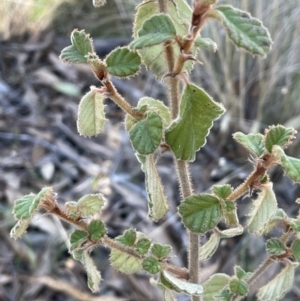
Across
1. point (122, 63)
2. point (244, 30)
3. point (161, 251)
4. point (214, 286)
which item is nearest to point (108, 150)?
point (214, 286)

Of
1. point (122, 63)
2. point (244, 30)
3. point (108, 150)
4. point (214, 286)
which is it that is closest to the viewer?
point (244, 30)

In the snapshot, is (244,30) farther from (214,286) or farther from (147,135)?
(214,286)

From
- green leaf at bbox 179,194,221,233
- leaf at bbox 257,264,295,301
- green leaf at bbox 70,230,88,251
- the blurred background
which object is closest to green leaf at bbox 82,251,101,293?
green leaf at bbox 70,230,88,251

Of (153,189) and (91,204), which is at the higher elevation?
(153,189)

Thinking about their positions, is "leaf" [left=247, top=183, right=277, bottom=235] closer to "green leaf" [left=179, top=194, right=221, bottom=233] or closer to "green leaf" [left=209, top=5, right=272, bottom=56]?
"green leaf" [left=179, top=194, right=221, bottom=233]

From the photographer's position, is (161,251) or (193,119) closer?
(193,119)

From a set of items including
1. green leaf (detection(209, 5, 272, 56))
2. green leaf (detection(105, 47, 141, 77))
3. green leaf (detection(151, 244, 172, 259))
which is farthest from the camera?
green leaf (detection(151, 244, 172, 259))

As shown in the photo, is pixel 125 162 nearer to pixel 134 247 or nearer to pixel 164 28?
pixel 134 247

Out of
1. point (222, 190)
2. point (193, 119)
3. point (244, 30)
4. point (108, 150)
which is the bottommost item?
point (108, 150)
